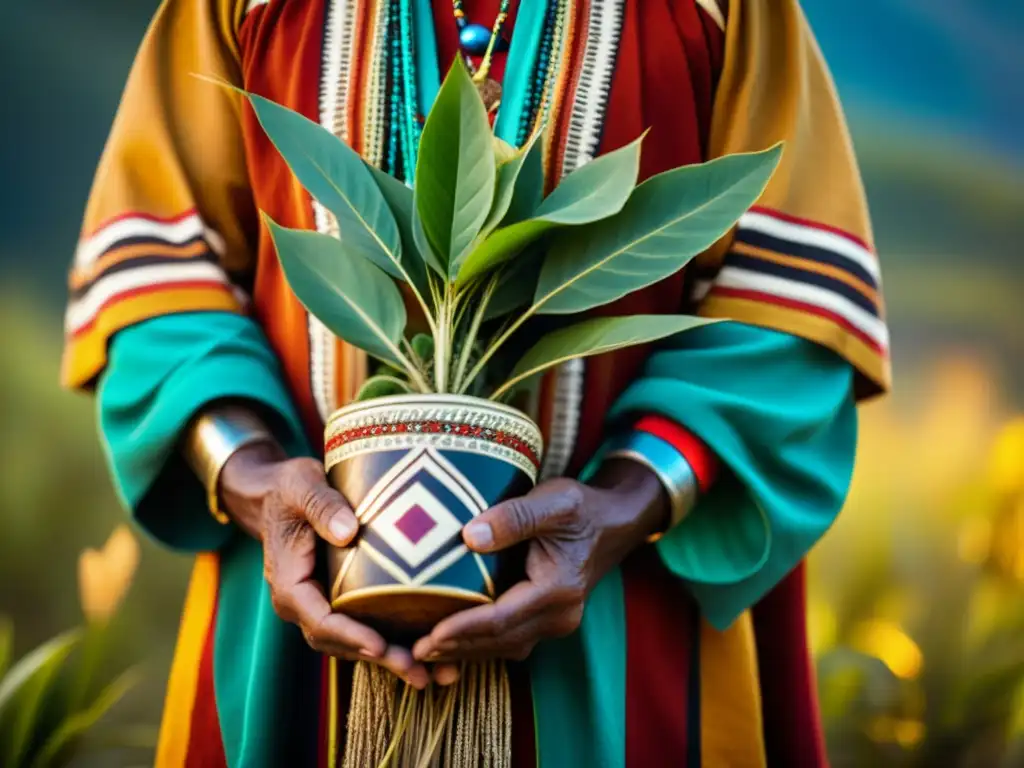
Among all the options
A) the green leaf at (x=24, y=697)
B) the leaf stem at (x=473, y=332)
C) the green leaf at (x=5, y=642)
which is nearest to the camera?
the leaf stem at (x=473, y=332)

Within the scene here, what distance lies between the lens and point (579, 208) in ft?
3.32

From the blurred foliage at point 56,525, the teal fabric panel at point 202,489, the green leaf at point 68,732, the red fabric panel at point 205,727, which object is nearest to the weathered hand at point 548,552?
the teal fabric panel at point 202,489

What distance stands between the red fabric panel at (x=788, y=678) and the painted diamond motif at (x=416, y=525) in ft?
1.57

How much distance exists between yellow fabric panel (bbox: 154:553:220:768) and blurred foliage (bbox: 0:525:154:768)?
0.59m

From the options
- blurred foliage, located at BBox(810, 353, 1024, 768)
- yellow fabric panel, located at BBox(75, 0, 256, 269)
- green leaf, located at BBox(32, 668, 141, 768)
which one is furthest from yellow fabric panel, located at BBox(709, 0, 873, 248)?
blurred foliage, located at BBox(810, 353, 1024, 768)

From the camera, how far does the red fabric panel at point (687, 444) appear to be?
3.62 feet

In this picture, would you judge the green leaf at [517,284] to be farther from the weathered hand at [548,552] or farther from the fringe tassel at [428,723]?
the fringe tassel at [428,723]

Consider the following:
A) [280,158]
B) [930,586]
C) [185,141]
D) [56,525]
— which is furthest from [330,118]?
[930,586]

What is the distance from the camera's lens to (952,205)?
2.90m

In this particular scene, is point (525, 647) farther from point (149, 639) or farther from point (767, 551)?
point (149, 639)

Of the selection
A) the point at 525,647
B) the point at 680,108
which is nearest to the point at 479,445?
the point at 525,647

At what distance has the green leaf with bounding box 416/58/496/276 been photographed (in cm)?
100

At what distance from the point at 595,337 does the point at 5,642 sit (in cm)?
139

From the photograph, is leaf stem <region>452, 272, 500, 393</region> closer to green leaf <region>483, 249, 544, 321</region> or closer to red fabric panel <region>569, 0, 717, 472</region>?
green leaf <region>483, 249, 544, 321</region>
